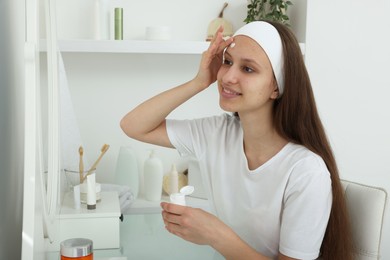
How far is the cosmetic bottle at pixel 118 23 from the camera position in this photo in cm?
213

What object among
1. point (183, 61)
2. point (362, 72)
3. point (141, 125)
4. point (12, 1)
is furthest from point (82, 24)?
point (362, 72)

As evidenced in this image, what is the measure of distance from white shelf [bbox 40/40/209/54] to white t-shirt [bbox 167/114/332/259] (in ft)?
2.29

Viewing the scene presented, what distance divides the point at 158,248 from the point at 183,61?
1174 millimetres

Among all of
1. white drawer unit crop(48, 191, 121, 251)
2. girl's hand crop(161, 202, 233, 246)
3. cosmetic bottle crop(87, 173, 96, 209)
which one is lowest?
white drawer unit crop(48, 191, 121, 251)

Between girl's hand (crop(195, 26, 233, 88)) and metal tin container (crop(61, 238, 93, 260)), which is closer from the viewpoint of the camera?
metal tin container (crop(61, 238, 93, 260))

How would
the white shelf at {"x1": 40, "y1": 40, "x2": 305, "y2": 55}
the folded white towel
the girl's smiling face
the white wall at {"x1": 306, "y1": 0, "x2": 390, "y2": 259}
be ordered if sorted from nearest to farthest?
the girl's smiling face → the folded white towel → the white shelf at {"x1": 40, "y1": 40, "x2": 305, "y2": 55} → the white wall at {"x1": 306, "y1": 0, "x2": 390, "y2": 259}

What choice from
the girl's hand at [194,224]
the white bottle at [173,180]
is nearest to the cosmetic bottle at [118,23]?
the white bottle at [173,180]

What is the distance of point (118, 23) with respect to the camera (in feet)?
7.04

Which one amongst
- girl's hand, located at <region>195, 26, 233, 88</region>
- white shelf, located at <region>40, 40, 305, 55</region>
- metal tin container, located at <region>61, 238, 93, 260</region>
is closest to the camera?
metal tin container, located at <region>61, 238, 93, 260</region>

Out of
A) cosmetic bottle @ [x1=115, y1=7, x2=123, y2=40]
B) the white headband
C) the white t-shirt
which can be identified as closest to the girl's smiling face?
the white headband

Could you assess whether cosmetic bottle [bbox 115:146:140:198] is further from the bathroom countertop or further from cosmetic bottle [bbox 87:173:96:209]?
cosmetic bottle [bbox 87:173:96:209]

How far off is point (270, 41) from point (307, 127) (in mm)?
247

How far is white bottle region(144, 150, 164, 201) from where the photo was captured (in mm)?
2188

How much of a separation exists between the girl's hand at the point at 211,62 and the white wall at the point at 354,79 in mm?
883
